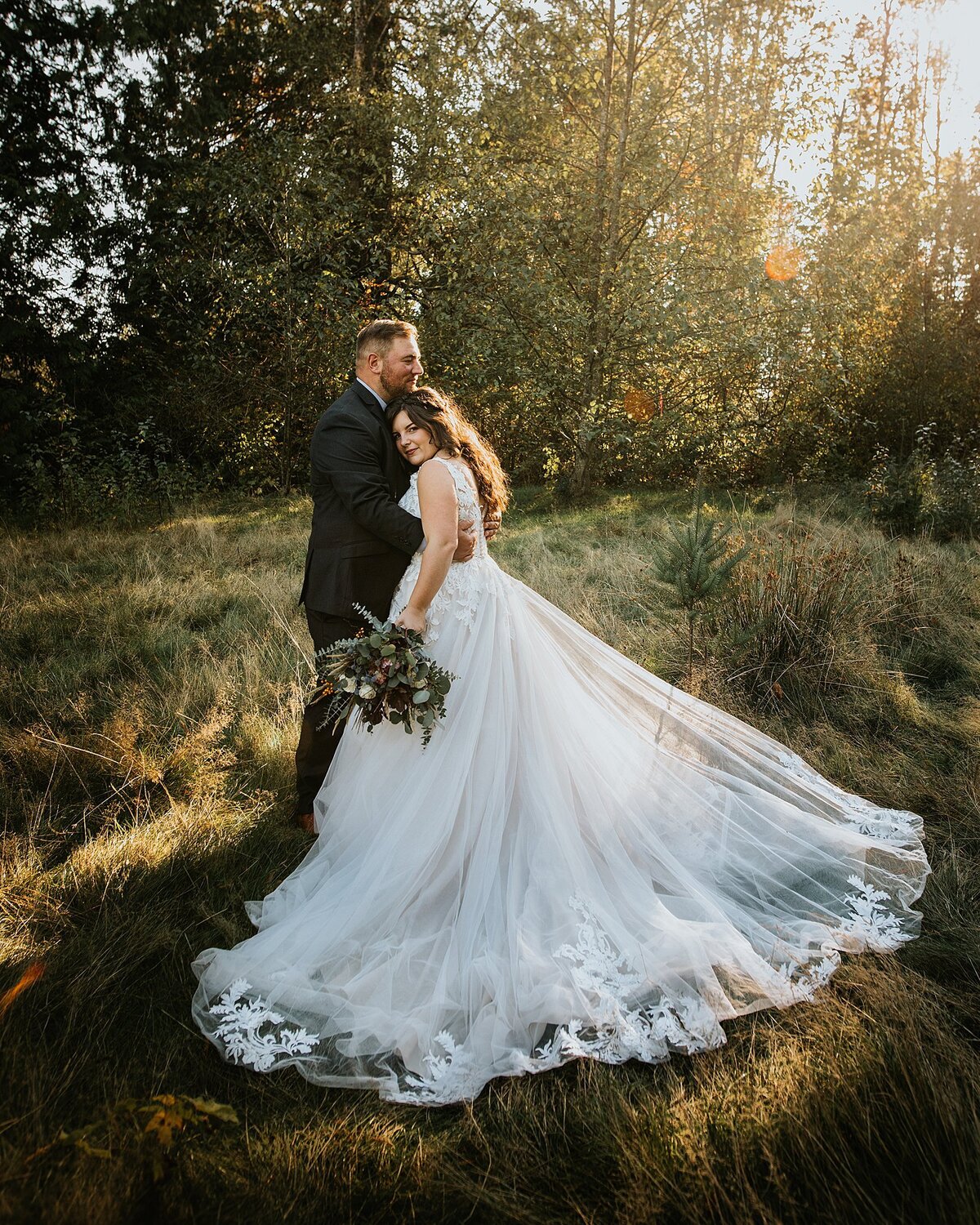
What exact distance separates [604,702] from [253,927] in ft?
5.65

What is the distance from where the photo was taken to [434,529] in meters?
2.98

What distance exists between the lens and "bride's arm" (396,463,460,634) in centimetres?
296

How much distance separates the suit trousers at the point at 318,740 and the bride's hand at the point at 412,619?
23.1 inches

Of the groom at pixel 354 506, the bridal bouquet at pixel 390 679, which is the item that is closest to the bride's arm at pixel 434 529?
the bridal bouquet at pixel 390 679

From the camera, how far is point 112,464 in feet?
37.6

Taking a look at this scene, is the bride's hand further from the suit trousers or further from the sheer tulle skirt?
the suit trousers

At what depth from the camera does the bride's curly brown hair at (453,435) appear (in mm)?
3061

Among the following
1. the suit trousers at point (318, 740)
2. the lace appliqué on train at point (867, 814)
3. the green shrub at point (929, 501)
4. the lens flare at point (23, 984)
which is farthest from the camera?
the green shrub at point (929, 501)

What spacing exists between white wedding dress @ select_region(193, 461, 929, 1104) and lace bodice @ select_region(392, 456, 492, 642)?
0.04 ft

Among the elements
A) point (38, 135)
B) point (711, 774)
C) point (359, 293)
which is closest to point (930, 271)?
point (359, 293)

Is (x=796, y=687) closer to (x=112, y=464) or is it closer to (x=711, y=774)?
(x=711, y=774)

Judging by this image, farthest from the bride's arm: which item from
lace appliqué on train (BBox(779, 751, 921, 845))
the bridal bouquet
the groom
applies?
lace appliqué on train (BBox(779, 751, 921, 845))

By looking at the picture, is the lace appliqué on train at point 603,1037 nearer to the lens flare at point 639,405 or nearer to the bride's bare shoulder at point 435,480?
the bride's bare shoulder at point 435,480

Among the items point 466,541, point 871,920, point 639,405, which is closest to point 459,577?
point 466,541
